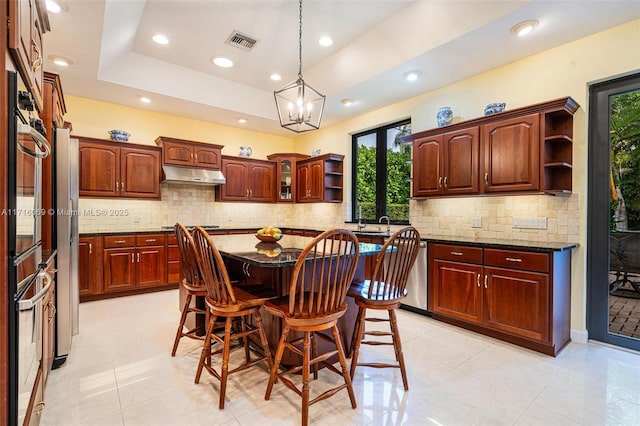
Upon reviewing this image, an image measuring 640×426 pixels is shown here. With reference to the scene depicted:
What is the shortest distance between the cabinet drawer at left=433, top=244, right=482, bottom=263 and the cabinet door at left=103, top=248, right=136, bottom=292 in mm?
3965

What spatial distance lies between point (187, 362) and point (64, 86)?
12.8ft

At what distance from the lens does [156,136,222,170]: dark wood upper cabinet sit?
4898 millimetres

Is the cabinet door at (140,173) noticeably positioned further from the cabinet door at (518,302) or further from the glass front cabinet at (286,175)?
the cabinet door at (518,302)

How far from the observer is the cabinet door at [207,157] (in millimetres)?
5164

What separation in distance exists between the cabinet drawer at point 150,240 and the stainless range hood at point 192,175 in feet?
2.93

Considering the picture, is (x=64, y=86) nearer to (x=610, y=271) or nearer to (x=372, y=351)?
(x=372, y=351)

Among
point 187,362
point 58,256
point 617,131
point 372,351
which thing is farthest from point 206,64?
point 617,131

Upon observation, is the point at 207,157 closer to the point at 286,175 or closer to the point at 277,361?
the point at 286,175

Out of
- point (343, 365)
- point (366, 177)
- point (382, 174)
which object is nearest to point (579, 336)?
point (343, 365)

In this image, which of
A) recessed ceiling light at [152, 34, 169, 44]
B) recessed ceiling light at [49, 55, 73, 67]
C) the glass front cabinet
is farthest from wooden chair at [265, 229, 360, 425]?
the glass front cabinet

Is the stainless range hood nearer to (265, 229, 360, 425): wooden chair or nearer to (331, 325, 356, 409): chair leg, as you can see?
(265, 229, 360, 425): wooden chair

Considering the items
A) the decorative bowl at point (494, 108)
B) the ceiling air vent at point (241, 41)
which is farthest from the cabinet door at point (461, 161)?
the ceiling air vent at point (241, 41)

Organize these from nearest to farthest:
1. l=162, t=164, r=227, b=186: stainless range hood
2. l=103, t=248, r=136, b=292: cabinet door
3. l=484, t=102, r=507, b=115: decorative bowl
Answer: l=484, t=102, r=507, b=115: decorative bowl → l=103, t=248, r=136, b=292: cabinet door → l=162, t=164, r=227, b=186: stainless range hood

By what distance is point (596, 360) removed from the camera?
2.52 meters
